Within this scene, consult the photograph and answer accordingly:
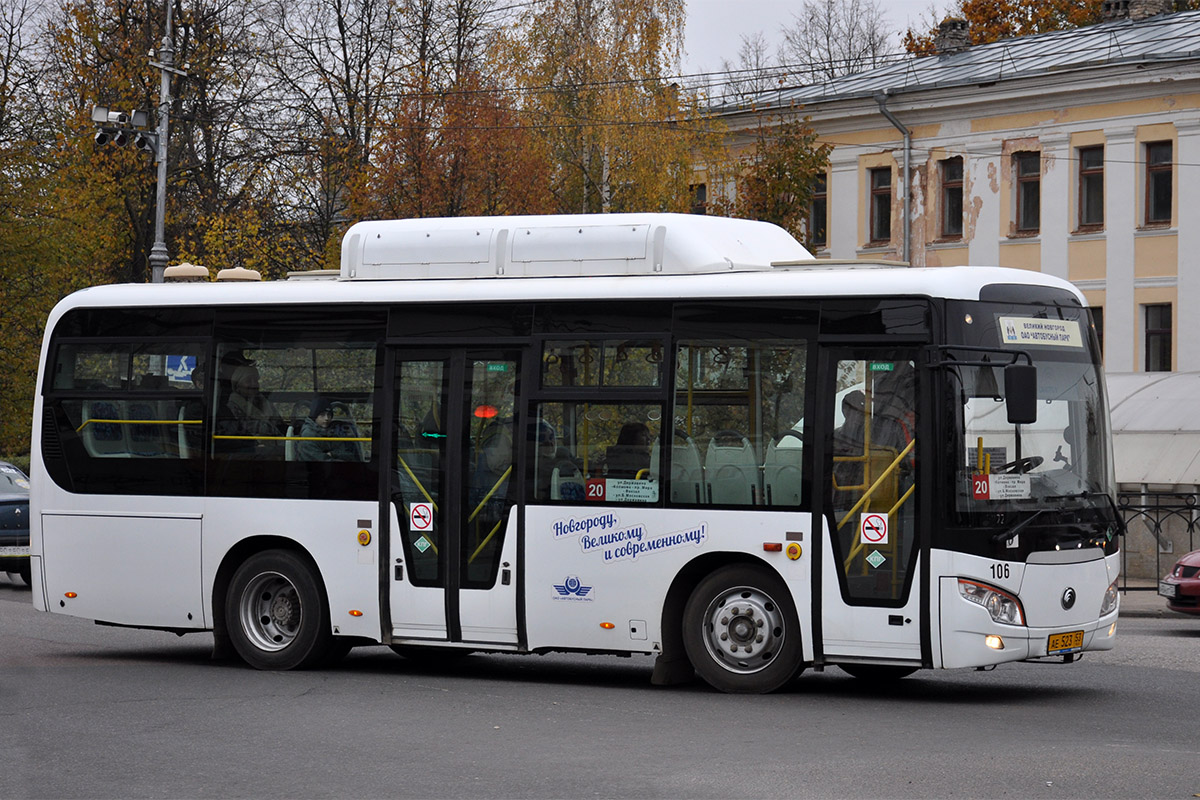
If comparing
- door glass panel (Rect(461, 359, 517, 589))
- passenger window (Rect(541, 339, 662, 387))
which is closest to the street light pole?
door glass panel (Rect(461, 359, 517, 589))

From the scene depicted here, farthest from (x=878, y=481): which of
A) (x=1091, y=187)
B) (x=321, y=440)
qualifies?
(x=1091, y=187)

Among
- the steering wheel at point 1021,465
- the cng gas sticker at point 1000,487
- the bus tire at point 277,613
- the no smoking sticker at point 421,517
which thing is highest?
the steering wheel at point 1021,465

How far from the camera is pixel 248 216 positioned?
3766 cm

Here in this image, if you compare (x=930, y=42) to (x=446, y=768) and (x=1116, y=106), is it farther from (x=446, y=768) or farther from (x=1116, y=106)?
(x=446, y=768)

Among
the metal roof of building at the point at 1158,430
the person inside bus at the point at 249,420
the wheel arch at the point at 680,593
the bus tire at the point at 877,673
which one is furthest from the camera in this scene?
the metal roof of building at the point at 1158,430

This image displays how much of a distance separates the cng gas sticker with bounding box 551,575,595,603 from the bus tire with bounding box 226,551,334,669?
81.5 inches

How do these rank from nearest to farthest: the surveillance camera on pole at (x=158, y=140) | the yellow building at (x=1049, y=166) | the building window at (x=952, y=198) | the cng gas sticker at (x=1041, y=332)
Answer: the cng gas sticker at (x=1041, y=332) < the surveillance camera on pole at (x=158, y=140) < the yellow building at (x=1049, y=166) < the building window at (x=952, y=198)

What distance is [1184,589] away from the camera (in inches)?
731

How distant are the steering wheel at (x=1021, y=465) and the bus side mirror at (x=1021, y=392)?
0.29 meters

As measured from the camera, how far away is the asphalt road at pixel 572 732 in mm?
8859

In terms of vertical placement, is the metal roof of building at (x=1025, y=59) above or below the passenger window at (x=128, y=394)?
above

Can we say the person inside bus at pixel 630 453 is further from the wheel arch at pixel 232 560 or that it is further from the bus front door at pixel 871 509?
the wheel arch at pixel 232 560

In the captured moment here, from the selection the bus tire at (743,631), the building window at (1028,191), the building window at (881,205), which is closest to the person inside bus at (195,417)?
the bus tire at (743,631)

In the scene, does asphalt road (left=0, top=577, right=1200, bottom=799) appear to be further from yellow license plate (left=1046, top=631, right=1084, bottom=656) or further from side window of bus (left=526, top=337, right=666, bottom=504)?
side window of bus (left=526, top=337, right=666, bottom=504)
